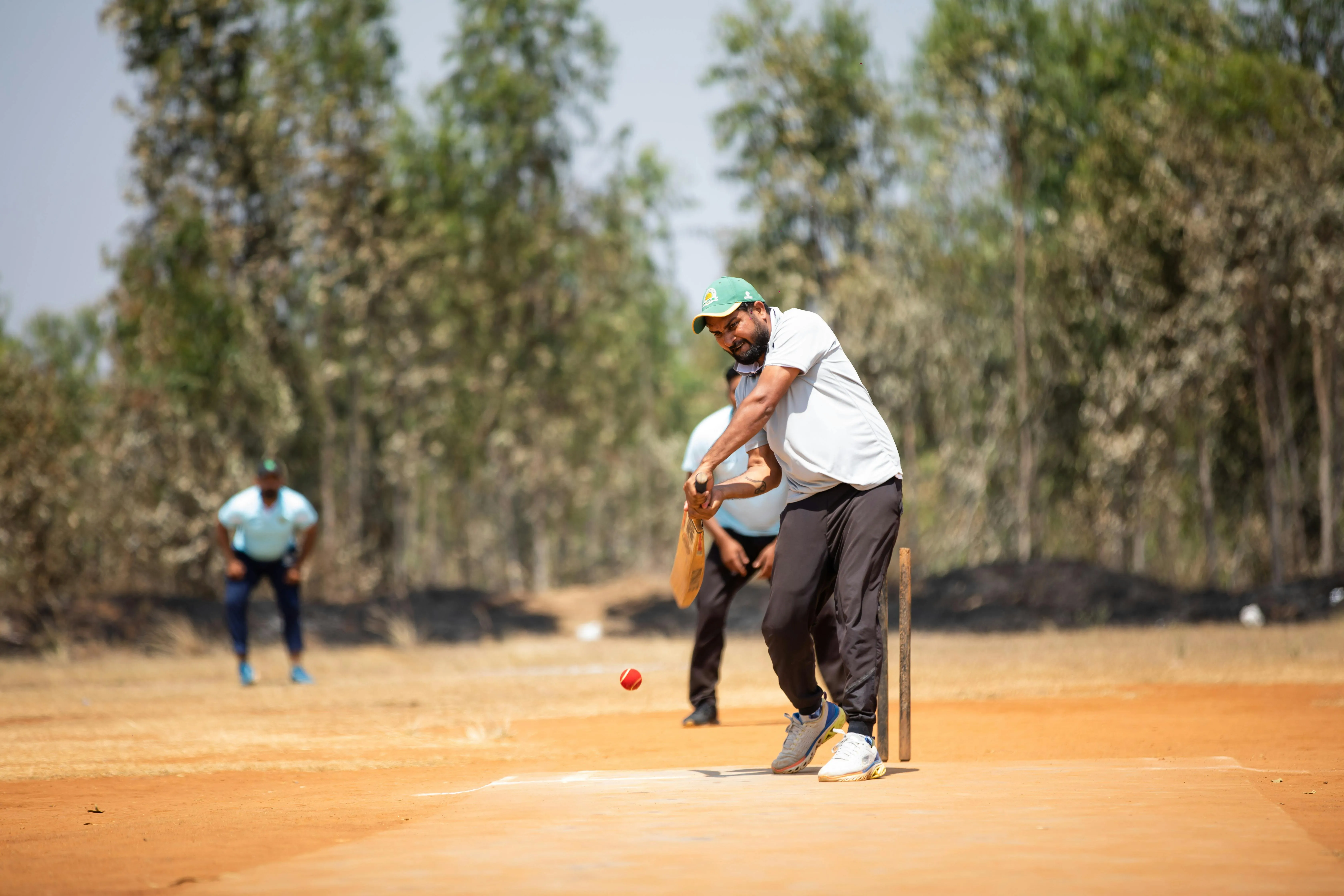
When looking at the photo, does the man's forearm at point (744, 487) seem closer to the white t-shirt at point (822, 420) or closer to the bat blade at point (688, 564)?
the white t-shirt at point (822, 420)

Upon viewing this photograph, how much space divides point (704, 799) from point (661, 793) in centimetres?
30

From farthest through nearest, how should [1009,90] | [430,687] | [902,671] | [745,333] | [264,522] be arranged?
[1009,90] < [430,687] < [264,522] < [902,671] < [745,333]

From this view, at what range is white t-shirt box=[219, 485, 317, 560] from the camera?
527 inches

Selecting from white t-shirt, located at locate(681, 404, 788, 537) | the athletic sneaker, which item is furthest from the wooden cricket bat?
white t-shirt, located at locate(681, 404, 788, 537)

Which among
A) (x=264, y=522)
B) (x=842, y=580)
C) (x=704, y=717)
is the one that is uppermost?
(x=264, y=522)

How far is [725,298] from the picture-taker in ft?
19.3

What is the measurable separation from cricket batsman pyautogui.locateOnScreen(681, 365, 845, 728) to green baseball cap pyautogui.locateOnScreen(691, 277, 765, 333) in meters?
2.68

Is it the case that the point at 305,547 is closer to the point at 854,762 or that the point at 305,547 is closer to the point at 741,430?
the point at 741,430

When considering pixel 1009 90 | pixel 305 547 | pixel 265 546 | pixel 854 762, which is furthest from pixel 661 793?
pixel 1009 90

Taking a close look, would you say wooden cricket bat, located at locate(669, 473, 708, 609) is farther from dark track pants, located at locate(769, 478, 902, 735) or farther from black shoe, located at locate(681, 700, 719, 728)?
black shoe, located at locate(681, 700, 719, 728)

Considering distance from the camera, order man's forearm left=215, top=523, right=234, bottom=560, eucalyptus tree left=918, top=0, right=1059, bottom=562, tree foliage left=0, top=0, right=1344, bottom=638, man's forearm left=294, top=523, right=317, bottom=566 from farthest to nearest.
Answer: eucalyptus tree left=918, top=0, right=1059, bottom=562
tree foliage left=0, top=0, right=1344, bottom=638
man's forearm left=294, top=523, right=317, bottom=566
man's forearm left=215, top=523, right=234, bottom=560

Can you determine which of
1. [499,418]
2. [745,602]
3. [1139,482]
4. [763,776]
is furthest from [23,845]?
[499,418]

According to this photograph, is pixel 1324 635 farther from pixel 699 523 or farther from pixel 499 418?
pixel 499 418

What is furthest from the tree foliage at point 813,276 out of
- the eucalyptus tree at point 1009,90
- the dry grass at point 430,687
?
the dry grass at point 430,687
